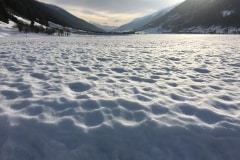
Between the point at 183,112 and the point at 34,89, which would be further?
the point at 34,89

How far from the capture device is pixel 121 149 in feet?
10.9

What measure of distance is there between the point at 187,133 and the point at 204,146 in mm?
361

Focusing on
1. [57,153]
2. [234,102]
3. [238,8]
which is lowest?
[57,153]

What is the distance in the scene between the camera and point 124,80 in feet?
22.2

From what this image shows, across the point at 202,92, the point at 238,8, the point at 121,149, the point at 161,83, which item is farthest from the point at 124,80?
the point at 238,8

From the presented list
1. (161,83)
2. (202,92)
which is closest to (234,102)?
(202,92)

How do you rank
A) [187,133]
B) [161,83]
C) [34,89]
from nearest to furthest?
[187,133]
[34,89]
[161,83]

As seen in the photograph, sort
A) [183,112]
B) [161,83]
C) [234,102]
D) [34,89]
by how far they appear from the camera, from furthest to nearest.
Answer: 1. [161,83]
2. [34,89]
3. [234,102]
4. [183,112]

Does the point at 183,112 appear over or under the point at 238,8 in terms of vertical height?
under

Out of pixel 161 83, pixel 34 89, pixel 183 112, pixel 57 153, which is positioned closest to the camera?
pixel 57 153

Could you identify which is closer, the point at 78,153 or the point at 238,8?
the point at 78,153

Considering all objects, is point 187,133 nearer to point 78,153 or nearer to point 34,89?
point 78,153

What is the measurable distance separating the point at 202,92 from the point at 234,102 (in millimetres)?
850

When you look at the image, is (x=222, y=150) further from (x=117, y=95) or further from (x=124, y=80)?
(x=124, y=80)
